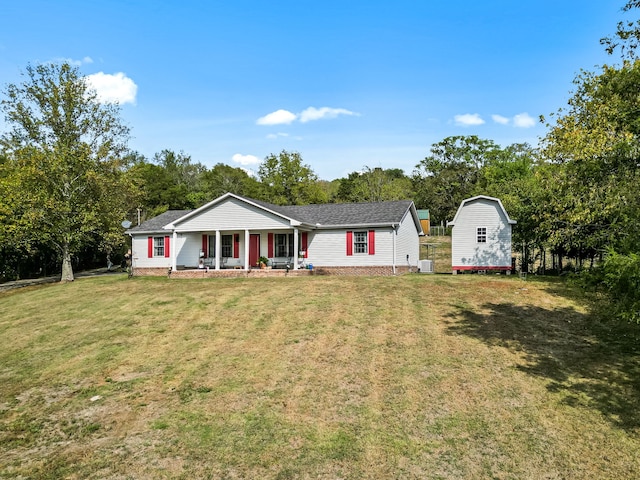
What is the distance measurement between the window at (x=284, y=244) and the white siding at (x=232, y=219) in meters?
1.86

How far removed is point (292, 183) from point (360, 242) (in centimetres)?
3181

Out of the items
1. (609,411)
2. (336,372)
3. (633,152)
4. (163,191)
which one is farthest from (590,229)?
(163,191)

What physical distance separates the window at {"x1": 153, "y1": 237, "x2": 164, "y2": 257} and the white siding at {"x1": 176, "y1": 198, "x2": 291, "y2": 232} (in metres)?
4.66

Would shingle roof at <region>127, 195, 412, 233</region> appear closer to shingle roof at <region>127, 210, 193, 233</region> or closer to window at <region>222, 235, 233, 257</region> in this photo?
shingle roof at <region>127, 210, 193, 233</region>

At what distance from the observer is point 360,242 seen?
23578 mm

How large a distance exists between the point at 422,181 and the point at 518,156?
1385 cm

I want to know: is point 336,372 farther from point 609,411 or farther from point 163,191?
point 163,191

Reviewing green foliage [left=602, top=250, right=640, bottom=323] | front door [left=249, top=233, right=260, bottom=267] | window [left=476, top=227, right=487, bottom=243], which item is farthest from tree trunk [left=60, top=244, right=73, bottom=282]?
green foliage [left=602, top=250, right=640, bottom=323]

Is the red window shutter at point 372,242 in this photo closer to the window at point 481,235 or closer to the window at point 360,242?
the window at point 360,242

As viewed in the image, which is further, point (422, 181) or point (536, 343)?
point (422, 181)

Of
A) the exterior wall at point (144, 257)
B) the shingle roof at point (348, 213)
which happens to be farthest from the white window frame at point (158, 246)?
the shingle roof at point (348, 213)

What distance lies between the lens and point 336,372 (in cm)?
912

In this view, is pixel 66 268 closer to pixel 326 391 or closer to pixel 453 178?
pixel 326 391

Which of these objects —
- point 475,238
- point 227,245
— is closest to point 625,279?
point 475,238
